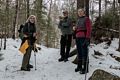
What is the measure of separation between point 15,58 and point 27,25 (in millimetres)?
3122

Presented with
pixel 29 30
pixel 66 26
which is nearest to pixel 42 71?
pixel 29 30

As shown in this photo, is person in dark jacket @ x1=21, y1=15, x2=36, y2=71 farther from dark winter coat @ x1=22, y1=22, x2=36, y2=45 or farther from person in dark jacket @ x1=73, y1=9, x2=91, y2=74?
person in dark jacket @ x1=73, y1=9, x2=91, y2=74

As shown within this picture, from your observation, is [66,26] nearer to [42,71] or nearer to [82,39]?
[82,39]

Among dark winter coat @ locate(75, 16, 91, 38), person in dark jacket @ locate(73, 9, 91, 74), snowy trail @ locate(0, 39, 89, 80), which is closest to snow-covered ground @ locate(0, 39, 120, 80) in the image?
snowy trail @ locate(0, 39, 89, 80)

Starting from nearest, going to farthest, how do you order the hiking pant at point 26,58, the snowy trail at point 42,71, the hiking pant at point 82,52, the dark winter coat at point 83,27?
the snowy trail at point 42,71 < the dark winter coat at point 83,27 < the hiking pant at point 82,52 < the hiking pant at point 26,58

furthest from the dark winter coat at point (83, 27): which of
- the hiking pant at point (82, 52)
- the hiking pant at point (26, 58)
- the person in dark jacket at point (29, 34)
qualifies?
the hiking pant at point (26, 58)

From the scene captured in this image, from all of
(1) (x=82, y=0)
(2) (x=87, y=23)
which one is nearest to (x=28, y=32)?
(2) (x=87, y=23)

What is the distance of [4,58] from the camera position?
44.3 feet


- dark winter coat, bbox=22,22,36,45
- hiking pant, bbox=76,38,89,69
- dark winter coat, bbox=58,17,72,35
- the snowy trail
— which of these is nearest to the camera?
the snowy trail

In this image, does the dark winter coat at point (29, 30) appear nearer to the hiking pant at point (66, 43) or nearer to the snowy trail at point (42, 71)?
the snowy trail at point (42, 71)

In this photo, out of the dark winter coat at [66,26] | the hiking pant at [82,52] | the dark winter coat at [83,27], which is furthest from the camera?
the dark winter coat at [66,26]

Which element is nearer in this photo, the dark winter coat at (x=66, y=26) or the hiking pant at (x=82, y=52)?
the hiking pant at (x=82, y=52)

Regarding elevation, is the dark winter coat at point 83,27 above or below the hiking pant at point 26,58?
above

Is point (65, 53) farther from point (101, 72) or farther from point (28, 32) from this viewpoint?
point (101, 72)
